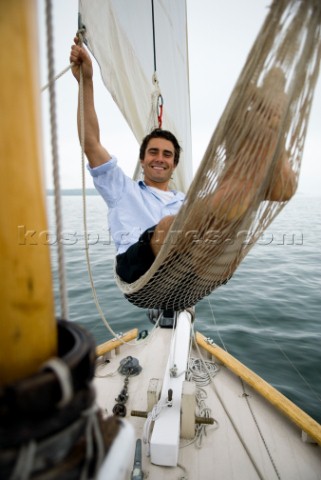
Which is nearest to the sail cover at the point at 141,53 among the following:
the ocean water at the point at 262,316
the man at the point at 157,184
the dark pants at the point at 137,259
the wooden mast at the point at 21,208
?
the man at the point at 157,184

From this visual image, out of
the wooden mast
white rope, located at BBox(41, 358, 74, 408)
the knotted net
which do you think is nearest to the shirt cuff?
the knotted net

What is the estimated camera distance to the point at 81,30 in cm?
132

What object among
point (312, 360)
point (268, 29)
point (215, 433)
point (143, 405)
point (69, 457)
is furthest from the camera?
point (312, 360)

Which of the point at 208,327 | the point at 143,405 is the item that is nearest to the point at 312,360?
the point at 208,327

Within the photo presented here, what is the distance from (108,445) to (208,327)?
3.51 metres

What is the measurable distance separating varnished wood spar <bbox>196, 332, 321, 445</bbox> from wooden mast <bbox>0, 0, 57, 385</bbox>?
1.88 m

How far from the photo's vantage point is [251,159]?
2.80 ft

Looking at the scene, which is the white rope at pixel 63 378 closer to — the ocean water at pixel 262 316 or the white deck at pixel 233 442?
the ocean water at pixel 262 316

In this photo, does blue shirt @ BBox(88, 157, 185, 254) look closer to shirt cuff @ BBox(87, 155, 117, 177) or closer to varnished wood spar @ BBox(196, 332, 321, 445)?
shirt cuff @ BBox(87, 155, 117, 177)

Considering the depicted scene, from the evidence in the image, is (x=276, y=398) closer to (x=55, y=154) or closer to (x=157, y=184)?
(x=157, y=184)

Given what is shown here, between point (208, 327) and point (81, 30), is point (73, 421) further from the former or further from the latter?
point (208, 327)

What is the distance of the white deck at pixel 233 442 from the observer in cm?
151

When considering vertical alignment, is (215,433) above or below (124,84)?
below

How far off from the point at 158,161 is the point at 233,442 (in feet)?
5.71
